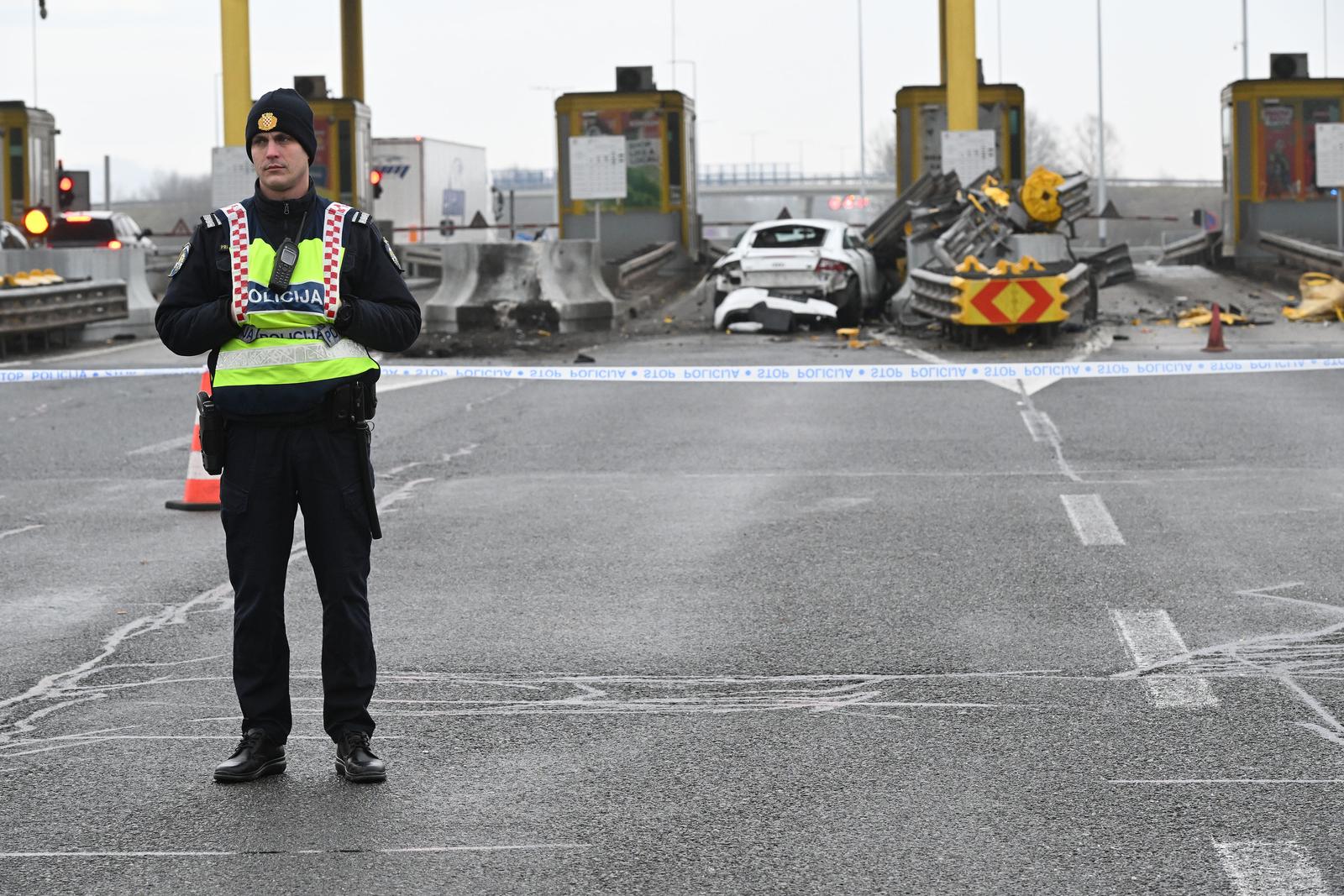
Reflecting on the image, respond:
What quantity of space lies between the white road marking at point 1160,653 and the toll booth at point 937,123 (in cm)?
2887

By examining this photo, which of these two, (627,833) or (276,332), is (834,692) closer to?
(627,833)

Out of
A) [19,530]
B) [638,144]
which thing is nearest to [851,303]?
[638,144]

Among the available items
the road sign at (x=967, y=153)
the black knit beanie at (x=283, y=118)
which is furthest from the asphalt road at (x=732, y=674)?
the road sign at (x=967, y=153)

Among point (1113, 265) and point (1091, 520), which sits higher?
point (1113, 265)

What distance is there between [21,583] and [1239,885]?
5810 mm

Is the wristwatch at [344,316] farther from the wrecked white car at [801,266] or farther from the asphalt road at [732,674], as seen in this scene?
the wrecked white car at [801,266]

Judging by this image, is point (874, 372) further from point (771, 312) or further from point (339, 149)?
point (339, 149)

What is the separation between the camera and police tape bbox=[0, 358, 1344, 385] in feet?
57.0

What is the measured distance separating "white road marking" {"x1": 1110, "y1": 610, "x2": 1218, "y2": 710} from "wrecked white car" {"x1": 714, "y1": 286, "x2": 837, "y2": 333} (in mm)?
16918

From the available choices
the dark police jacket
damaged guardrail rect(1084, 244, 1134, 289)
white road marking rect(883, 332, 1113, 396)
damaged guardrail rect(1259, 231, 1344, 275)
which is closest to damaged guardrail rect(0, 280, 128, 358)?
white road marking rect(883, 332, 1113, 396)

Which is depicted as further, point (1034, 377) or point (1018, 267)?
point (1018, 267)

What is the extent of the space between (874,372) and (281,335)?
13.0 meters

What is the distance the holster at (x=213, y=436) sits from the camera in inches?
205

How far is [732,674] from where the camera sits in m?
6.55
